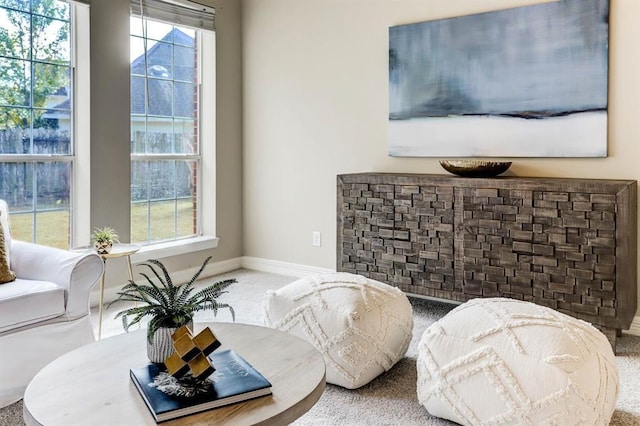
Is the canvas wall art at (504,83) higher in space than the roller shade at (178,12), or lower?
lower

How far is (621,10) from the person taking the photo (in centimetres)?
309

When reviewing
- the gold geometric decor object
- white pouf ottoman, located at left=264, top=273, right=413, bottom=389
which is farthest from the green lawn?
the gold geometric decor object

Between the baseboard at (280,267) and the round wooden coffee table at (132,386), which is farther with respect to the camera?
the baseboard at (280,267)

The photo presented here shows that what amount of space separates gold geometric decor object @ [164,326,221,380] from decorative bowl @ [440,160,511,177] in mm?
2336

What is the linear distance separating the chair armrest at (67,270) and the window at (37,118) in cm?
94

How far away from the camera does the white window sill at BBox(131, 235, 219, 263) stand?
4.03 metres

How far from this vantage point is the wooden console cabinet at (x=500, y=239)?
2793mm

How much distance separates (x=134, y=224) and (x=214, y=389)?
301 cm

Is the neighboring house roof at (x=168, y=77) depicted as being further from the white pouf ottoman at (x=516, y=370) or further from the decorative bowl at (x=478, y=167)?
the white pouf ottoman at (x=516, y=370)

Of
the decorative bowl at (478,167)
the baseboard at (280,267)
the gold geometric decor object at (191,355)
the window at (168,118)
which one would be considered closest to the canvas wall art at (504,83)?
the decorative bowl at (478,167)

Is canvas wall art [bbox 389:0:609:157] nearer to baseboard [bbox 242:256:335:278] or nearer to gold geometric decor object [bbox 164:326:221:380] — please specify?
baseboard [bbox 242:256:335:278]

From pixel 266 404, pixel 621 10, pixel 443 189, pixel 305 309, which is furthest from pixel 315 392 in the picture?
pixel 621 10

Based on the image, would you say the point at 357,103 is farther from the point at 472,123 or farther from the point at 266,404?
the point at 266,404

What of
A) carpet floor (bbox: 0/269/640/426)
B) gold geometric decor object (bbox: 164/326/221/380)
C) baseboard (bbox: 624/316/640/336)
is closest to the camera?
gold geometric decor object (bbox: 164/326/221/380)
